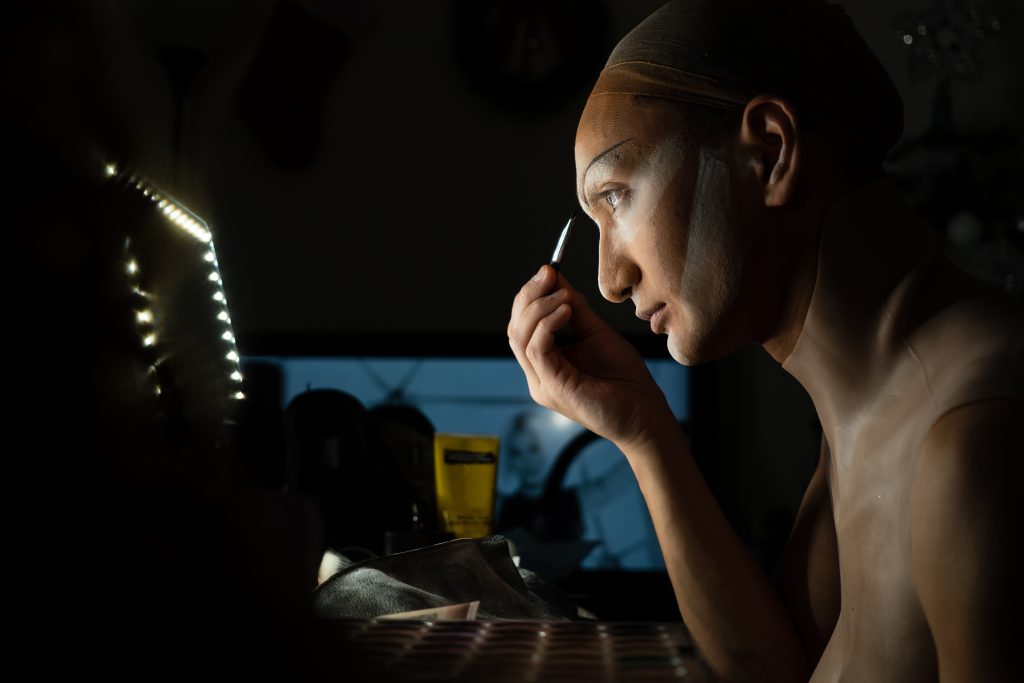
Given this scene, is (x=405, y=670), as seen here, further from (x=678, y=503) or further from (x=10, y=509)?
(x=678, y=503)

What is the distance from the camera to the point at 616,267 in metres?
0.64

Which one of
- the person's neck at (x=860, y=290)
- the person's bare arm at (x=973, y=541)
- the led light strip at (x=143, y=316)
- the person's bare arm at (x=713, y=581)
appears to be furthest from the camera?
the person's bare arm at (x=713, y=581)

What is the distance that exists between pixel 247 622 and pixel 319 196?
261 centimetres

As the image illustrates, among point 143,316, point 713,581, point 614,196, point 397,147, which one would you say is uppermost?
point 397,147

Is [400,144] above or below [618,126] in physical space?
above

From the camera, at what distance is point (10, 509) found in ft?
0.52

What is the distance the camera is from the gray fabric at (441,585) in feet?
2.08

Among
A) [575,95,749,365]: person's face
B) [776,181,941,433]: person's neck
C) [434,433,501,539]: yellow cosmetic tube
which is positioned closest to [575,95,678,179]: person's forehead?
[575,95,749,365]: person's face

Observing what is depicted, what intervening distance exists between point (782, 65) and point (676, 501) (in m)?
0.29

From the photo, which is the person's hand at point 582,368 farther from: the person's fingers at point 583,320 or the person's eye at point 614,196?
the person's eye at point 614,196

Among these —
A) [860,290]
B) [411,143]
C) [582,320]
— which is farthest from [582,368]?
[411,143]

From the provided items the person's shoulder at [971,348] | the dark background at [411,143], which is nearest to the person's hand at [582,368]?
the person's shoulder at [971,348]

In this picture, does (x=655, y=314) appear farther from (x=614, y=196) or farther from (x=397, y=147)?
(x=397, y=147)

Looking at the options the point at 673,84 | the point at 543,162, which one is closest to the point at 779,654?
the point at 673,84
